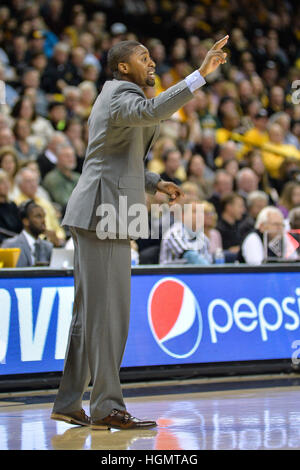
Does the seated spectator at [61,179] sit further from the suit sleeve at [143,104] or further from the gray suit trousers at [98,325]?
the suit sleeve at [143,104]

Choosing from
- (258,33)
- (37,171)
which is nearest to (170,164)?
(37,171)

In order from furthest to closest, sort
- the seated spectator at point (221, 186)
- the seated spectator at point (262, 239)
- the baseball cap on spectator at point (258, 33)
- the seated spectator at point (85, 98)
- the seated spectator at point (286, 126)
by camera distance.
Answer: the baseball cap on spectator at point (258, 33)
the seated spectator at point (286, 126)
the seated spectator at point (85, 98)
the seated spectator at point (221, 186)
the seated spectator at point (262, 239)

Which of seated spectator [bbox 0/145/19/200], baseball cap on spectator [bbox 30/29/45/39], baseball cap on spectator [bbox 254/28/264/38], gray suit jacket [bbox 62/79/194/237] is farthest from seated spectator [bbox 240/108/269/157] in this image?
gray suit jacket [bbox 62/79/194/237]

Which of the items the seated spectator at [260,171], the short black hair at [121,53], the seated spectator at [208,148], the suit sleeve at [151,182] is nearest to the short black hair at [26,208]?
the suit sleeve at [151,182]

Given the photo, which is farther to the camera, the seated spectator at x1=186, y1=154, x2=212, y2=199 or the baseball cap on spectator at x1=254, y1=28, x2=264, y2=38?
the baseball cap on spectator at x1=254, y1=28, x2=264, y2=38

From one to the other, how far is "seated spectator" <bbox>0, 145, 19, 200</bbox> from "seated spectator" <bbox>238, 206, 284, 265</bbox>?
2479mm

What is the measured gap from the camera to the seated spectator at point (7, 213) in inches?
332

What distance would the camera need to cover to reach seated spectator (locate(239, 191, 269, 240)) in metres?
9.45

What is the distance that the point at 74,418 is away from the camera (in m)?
4.77

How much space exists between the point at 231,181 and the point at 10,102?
290 cm

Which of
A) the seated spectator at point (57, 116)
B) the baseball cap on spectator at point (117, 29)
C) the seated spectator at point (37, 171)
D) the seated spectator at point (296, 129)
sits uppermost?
the baseball cap on spectator at point (117, 29)

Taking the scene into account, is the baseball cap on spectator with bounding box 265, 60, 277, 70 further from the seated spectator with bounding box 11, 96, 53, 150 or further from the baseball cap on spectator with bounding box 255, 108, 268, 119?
the seated spectator with bounding box 11, 96, 53, 150

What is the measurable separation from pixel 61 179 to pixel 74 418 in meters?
5.37
